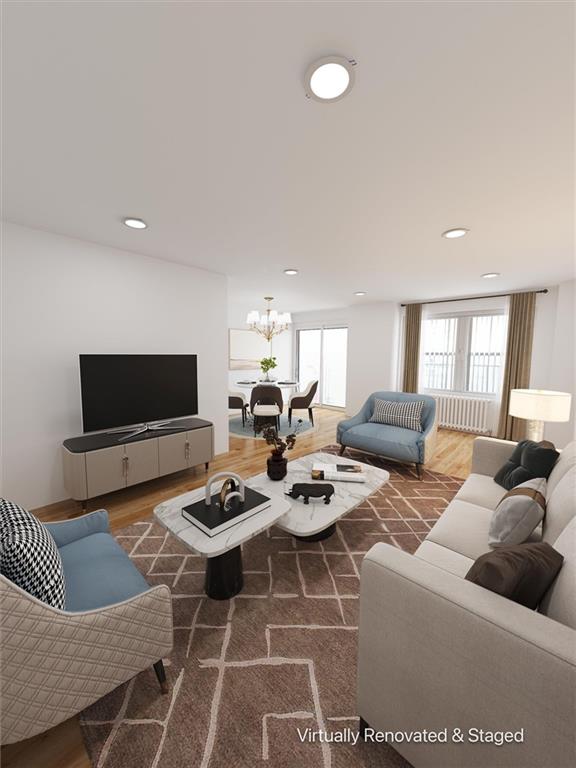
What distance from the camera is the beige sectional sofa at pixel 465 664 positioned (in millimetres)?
713

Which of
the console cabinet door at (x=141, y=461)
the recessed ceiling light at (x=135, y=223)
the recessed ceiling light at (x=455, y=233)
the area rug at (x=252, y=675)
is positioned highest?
the recessed ceiling light at (x=135, y=223)

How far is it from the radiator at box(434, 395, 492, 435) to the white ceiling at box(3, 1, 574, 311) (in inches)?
132

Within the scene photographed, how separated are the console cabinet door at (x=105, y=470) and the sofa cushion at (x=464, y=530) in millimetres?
2598

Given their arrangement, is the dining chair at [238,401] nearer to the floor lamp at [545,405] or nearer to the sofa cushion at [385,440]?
the sofa cushion at [385,440]

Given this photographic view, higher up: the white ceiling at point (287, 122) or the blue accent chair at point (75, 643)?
the white ceiling at point (287, 122)

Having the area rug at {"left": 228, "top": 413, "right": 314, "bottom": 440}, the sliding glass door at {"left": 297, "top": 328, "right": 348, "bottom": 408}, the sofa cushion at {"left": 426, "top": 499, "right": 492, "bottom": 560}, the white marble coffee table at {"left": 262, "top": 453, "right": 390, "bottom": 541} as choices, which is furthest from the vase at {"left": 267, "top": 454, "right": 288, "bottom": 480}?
the sliding glass door at {"left": 297, "top": 328, "right": 348, "bottom": 408}

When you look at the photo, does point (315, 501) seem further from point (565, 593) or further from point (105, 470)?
point (105, 470)

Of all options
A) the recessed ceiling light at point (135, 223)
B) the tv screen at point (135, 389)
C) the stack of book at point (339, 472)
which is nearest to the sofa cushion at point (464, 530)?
the stack of book at point (339, 472)

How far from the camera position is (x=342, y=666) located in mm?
1376

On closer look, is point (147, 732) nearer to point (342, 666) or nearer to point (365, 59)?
point (342, 666)

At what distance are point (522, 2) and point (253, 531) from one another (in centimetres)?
217

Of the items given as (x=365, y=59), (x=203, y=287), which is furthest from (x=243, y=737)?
(x=203, y=287)

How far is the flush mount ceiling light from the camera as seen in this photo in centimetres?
101

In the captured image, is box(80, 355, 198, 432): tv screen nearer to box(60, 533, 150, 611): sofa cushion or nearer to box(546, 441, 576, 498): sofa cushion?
box(60, 533, 150, 611): sofa cushion
